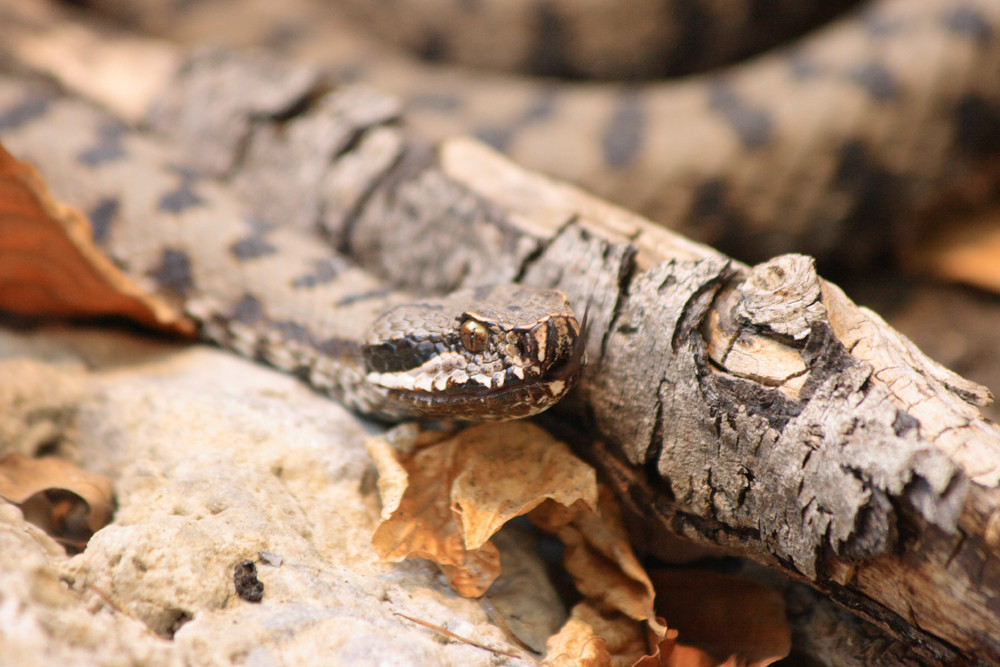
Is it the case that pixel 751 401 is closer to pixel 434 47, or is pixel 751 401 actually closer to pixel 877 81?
pixel 877 81

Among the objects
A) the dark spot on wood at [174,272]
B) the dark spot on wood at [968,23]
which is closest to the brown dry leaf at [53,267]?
the dark spot on wood at [174,272]

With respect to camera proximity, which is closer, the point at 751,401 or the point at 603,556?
the point at 751,401

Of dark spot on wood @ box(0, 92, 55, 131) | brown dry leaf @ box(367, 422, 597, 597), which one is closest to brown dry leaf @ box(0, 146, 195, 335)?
dark spot on wood @ box(0, 92, 55, 131)

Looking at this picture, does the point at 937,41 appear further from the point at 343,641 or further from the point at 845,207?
the point at 343,641

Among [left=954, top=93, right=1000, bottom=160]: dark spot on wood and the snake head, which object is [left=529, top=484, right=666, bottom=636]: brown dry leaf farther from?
[left=954, top=93, right=1000, bottom=160]: dark spot on wood

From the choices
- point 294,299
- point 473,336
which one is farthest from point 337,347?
point 473,336

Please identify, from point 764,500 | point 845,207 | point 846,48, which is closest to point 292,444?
point 764,500

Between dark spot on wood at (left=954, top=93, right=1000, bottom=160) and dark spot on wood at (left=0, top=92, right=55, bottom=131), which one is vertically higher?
dark spot on wood at (left=954, top=93, right=1000, bottom=160)
